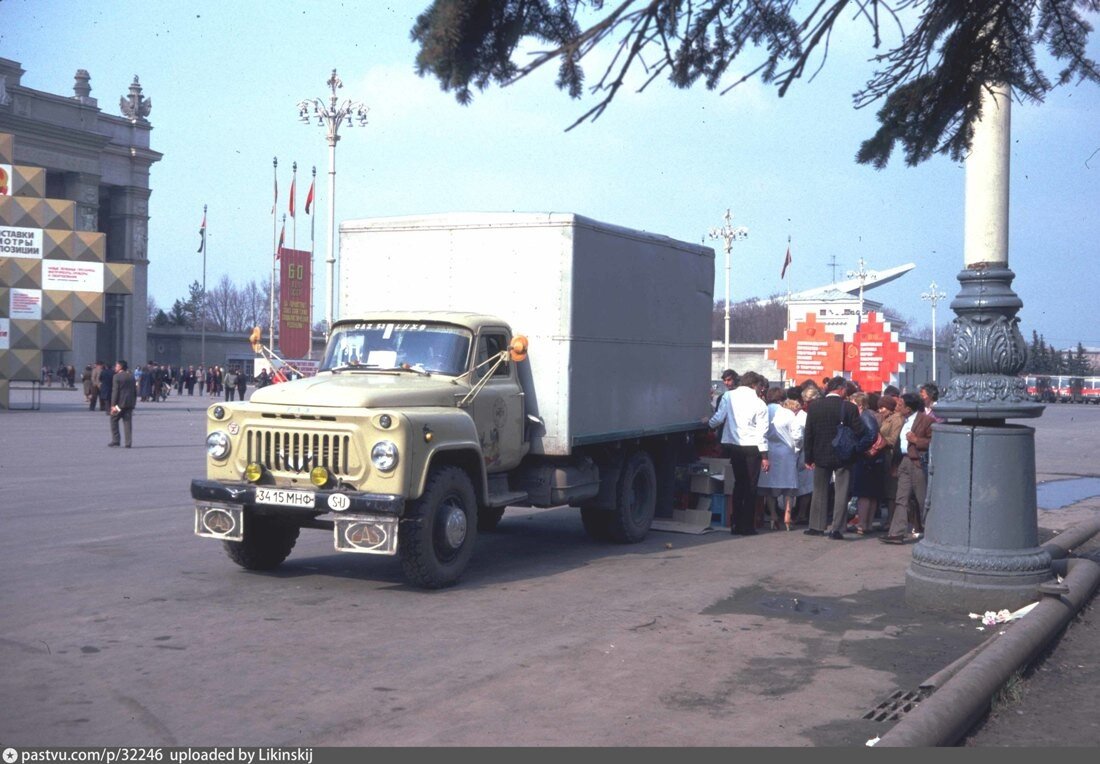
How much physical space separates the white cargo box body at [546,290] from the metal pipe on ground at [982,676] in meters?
4.66

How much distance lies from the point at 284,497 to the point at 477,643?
238 centimetres

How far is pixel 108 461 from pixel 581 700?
56.1ft

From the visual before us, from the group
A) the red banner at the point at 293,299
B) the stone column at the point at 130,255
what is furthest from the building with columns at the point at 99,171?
the red banner at the point at 293,299

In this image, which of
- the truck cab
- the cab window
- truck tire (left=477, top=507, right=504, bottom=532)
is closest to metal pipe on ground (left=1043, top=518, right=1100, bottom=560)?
the truck cab

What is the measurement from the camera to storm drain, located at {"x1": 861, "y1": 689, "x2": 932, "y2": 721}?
242 inches

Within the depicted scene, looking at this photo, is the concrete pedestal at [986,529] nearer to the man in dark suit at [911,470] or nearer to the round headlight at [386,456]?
the man in dark suit at [911,470]

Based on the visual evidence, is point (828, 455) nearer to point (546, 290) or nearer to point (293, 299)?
point (546, 290)

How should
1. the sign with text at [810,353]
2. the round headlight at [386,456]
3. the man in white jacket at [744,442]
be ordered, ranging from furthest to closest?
the sign with text at [810,353] < the man in white jacket at [744,442] < the round headlight at [386,456]

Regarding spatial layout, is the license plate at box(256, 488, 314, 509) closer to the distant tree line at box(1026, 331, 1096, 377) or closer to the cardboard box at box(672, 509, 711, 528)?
the cardboard box at box(672, 509, 711, 528)

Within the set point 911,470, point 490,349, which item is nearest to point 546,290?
point 490,349

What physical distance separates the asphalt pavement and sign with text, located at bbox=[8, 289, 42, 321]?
31669mm

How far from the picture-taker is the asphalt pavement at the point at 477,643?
584cm

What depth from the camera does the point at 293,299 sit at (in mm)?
34812

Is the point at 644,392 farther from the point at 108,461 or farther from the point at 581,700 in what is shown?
the point at 108,461
